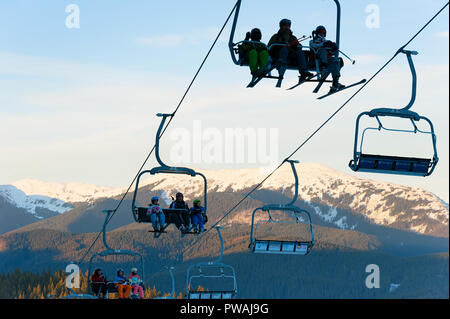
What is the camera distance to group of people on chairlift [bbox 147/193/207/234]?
30.7 m

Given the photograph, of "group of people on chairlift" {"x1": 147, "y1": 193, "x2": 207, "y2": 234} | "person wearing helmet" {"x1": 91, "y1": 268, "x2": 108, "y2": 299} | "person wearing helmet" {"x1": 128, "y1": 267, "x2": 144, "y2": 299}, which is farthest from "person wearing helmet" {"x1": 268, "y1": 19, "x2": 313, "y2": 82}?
"person wearing helmet" {"x1": 91, "y1": 268, "x2": 108, "y2": 299}

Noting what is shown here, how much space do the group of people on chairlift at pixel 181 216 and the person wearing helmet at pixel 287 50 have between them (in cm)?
906

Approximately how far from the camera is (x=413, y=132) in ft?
63.5

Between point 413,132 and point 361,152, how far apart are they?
1439 mm

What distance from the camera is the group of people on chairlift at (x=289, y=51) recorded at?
22.9 metres

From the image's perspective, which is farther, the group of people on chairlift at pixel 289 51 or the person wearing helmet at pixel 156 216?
the person wearing helmet at pixel 156 216

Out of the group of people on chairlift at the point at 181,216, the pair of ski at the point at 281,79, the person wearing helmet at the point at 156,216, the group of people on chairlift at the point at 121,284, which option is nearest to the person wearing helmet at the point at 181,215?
the group of people on chairlift at the point at 181,216

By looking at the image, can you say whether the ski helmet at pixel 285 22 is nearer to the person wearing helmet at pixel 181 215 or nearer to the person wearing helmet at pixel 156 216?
the person wearing helmet at pixel 181 215

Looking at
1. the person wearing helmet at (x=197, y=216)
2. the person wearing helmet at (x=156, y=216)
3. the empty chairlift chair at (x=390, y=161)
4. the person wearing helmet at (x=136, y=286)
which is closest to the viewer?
the empty chairlift chair at (x=390, y=161)

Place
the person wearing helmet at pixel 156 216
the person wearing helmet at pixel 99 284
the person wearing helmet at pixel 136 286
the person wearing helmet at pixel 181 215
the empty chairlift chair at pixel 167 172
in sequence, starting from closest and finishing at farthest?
1. the empty chairlift chair at pixel 167 172
2. the person wearing helmet at pixel 136 286
3. the person wearing helmet at pixel 156 216
4. the person wearing helmet at pixel 181 215
5. the person wearing helmet at pixel 99 284

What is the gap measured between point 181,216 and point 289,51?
33.0 feet

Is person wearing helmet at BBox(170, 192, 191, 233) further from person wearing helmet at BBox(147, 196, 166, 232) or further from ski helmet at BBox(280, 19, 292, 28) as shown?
ski helmet at BBox(280, 19, 292, 28)

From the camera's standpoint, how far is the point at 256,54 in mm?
22562
